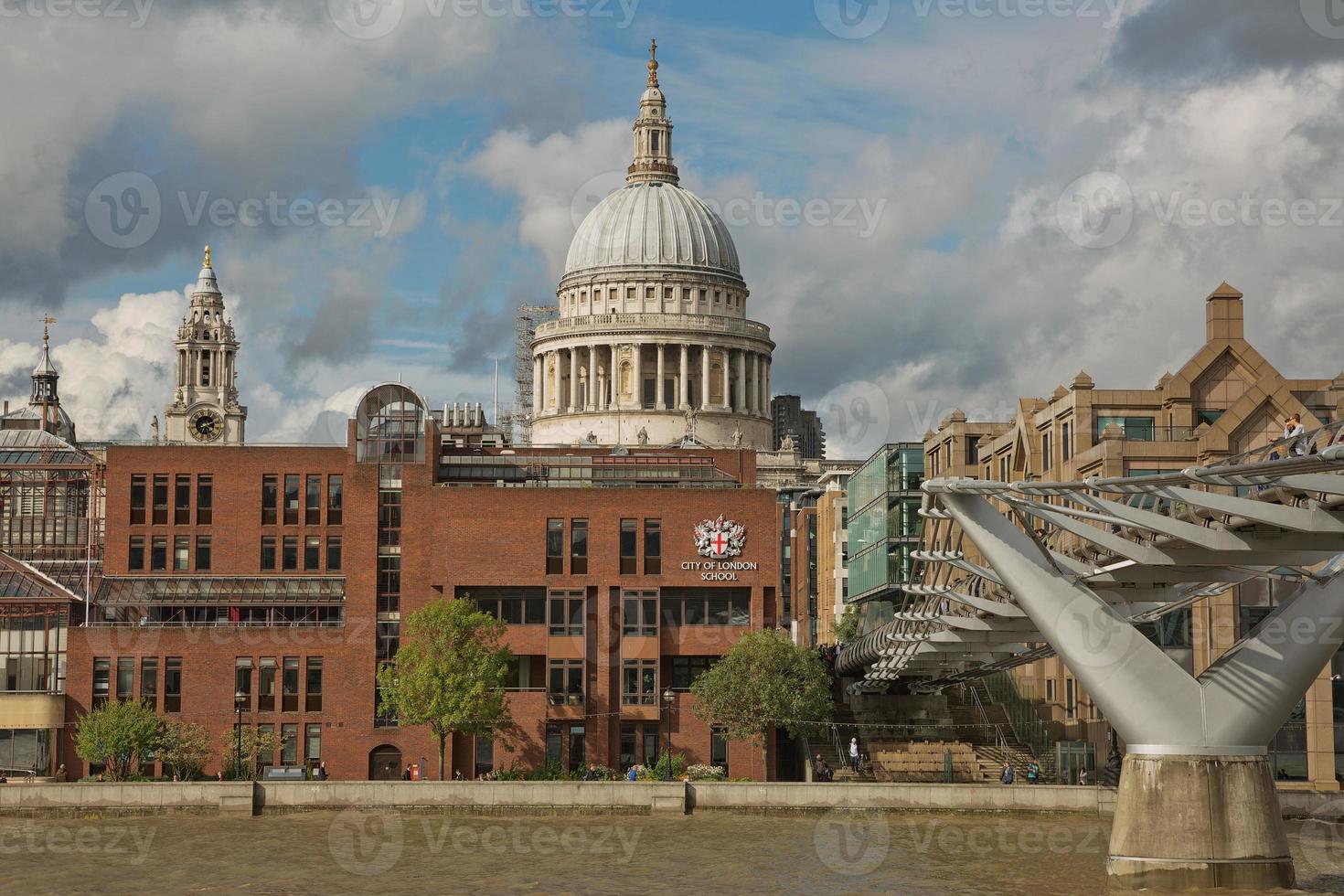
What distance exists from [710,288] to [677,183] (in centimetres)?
1768

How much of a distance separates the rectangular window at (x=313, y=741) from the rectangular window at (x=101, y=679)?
312 inches

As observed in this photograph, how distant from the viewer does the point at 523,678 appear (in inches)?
3150

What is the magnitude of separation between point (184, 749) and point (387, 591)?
10.6m

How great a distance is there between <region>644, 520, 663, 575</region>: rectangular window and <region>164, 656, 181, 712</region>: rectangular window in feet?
61.4

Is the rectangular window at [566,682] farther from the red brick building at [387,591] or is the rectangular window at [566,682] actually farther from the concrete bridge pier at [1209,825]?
the concrete bridge pier at [1209,825]

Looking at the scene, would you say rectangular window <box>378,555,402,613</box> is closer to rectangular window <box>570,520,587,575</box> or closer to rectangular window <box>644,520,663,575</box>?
rectangular window <box>570,520,587,575</box>

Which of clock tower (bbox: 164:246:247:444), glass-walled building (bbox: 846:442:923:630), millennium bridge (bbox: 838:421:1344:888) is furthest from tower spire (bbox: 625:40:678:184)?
millennium bridge (bbox: 838:421:1344:888)

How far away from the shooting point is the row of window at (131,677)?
78.6 meters

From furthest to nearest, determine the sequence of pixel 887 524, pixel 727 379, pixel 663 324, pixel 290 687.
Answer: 1. pixel 727 379
2. pixel 663 324
3. pixel 887 524
4. pixel 290 687

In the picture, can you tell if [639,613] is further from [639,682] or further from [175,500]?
[175,500]

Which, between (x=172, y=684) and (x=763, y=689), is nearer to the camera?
(x=763, y=689)

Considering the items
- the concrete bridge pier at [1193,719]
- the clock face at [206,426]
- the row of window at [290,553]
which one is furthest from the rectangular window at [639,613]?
the clock face at [206,426]

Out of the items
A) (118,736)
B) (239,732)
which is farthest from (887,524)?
(118,736)

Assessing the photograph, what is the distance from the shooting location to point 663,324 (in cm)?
16788
